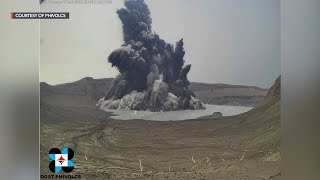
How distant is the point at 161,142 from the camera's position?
1.83m

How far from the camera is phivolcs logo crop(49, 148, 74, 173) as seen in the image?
1823 millimetres

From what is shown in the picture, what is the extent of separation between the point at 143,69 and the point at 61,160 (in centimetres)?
63

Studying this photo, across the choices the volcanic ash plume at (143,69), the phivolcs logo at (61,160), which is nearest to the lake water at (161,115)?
the volcanic ash plume at (143,69)

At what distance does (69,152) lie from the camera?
183cm

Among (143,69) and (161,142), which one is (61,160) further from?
(143,69)

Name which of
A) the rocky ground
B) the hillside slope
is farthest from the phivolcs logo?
the hillside slope

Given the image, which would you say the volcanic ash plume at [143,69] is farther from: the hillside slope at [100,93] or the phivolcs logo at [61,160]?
the phivolcs logo at [61,160]

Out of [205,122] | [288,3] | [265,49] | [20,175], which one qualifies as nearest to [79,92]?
[20,175]

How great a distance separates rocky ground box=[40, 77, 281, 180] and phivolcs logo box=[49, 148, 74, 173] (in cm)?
2

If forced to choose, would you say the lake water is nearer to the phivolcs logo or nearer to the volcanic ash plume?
the volcanic ash plume

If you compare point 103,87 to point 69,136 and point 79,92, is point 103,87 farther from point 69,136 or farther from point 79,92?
point 69,136

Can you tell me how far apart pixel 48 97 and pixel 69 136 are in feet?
0.74

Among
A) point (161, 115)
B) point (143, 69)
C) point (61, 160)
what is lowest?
point (61, 160)

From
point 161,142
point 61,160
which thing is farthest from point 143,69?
point 61,160
